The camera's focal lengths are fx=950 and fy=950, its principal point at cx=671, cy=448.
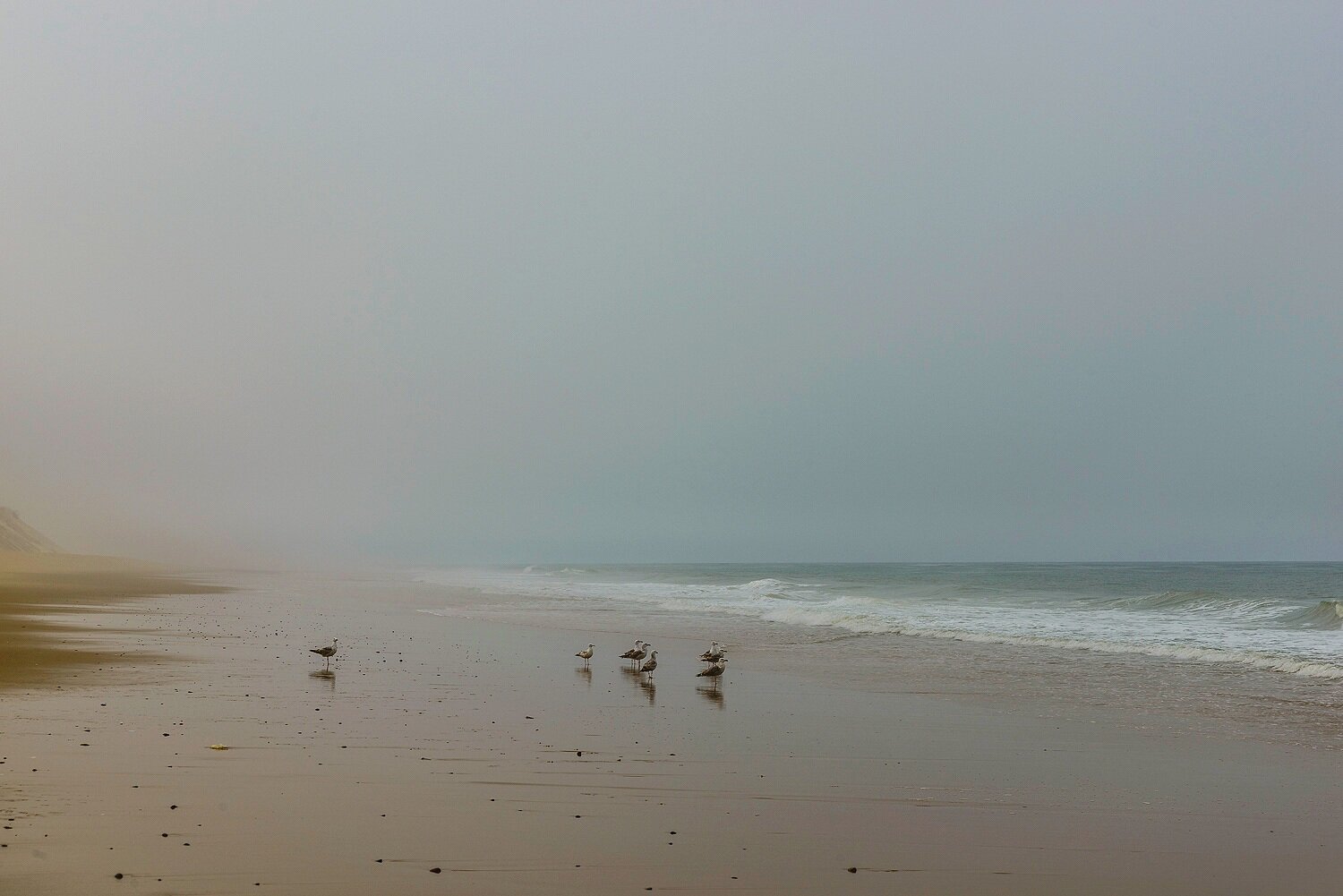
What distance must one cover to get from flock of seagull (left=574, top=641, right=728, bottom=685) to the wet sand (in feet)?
3.20

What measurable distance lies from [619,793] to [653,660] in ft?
27.1

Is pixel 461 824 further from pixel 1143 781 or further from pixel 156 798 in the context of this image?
pixel 1143 781

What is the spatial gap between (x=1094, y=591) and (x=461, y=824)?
176 ft

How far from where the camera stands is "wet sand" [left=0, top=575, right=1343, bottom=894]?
5.86m

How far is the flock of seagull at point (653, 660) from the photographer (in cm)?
1498

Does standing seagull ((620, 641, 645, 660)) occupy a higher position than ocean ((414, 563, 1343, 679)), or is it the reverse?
standing seagull ((620, 641, 645, 660))

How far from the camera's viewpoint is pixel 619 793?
778 cm

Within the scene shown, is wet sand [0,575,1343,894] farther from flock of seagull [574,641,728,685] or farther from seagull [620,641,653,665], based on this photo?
seagull [620,641,653,665]

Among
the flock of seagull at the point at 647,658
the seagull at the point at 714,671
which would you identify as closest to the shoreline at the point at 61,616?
the flock of seagull at the point at 647,658

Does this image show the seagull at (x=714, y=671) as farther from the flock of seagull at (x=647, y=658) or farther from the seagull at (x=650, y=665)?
the seagull at (x=650, y=665)

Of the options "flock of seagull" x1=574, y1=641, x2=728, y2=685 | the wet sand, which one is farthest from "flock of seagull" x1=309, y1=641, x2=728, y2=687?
the wet sand

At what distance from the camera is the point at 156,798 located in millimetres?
7043

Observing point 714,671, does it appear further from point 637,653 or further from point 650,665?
point 637,653

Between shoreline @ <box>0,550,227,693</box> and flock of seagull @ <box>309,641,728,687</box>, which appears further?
flock of seagull @ <box>309,641,728,687</box>
